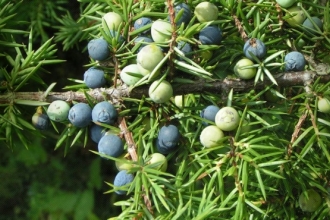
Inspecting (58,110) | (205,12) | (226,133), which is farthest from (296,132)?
(58,110)

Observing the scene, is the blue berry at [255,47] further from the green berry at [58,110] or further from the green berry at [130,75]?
the green berry at [58,110]

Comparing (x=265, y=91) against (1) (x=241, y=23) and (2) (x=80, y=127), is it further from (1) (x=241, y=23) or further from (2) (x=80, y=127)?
(2) (x=80, y=127)

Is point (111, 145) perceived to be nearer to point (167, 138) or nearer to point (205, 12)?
point (167, 138)

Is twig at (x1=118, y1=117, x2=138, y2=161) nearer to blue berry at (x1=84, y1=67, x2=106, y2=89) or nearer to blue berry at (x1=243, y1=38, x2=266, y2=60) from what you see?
blue berry at (x1=84, y1=67, x2=106, y2=89)

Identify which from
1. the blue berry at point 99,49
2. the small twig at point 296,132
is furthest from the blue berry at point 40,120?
the small twig at point 296,132

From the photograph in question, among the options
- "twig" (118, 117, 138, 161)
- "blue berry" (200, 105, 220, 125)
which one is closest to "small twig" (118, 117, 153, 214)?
"twig" (118, 117, 138, 161)

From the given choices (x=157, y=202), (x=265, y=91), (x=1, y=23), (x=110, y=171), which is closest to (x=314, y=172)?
(x=265, y=91)
